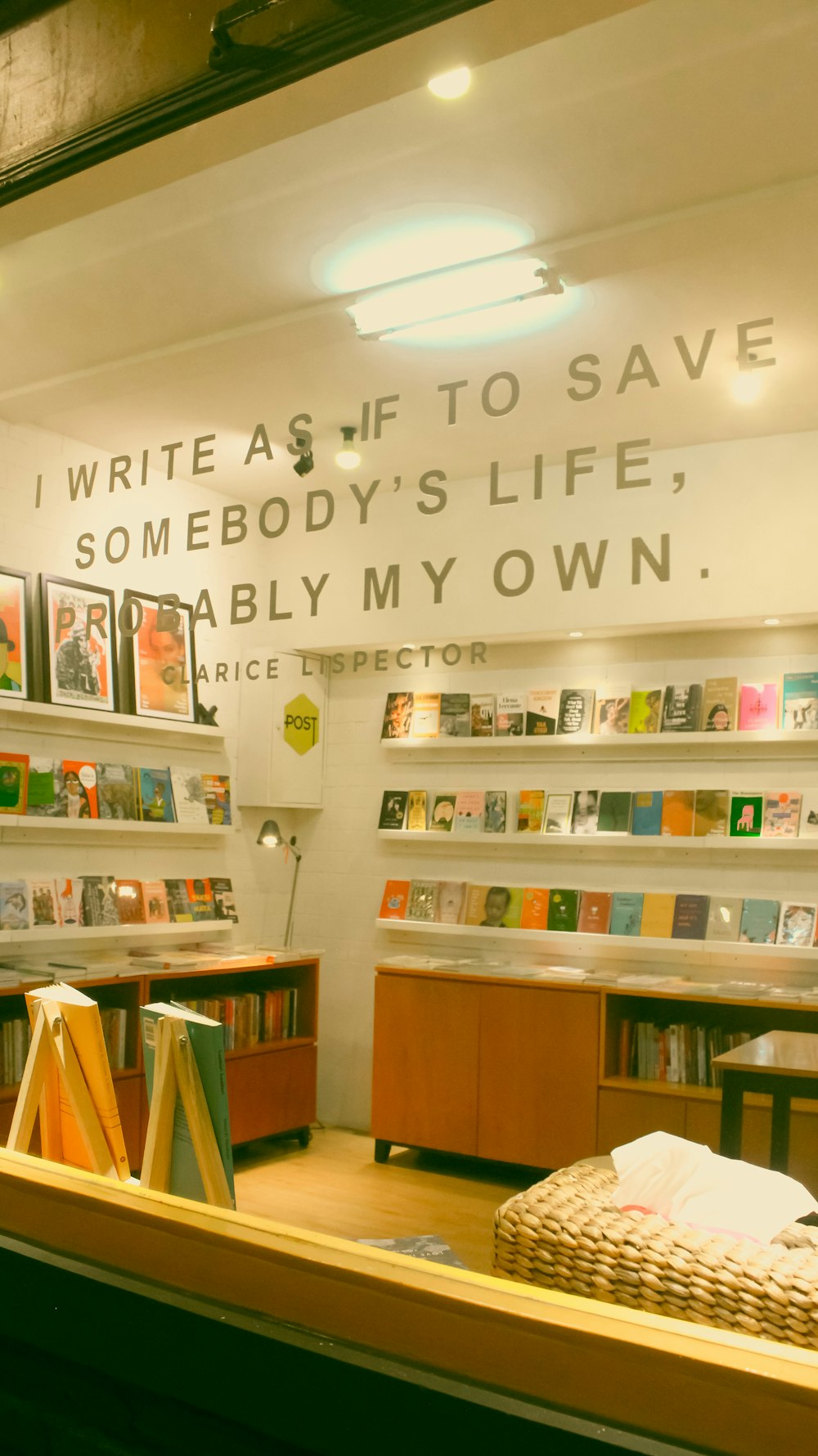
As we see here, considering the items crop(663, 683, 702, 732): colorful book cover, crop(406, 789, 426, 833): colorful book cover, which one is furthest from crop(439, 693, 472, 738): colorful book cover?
crop(663, 683, 702, 732): colorful book cover

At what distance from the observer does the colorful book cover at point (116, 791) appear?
15.3ft

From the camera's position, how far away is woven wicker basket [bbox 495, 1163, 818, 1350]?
1.33 meters

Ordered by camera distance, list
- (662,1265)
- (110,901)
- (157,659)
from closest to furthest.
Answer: (662,1265) → (157,659) → (110,901)

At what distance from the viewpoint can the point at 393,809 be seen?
5.75 metres

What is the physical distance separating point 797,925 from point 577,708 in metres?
1.35

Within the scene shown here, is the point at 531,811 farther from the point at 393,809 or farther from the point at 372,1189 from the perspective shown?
the point at 372,1189

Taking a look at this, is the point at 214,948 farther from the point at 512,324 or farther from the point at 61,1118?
the point at 512,324

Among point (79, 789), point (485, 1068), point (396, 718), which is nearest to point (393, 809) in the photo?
point (396, 718)

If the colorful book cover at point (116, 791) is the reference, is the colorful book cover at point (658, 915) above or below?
below

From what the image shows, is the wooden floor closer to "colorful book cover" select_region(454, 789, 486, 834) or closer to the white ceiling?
"colorful book cover" select_region(454, 789, 486, 834)

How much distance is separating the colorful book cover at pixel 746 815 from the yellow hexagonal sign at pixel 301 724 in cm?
190

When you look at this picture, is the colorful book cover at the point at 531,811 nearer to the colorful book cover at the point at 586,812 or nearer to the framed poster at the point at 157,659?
the colorful book cover at the point at 586,812

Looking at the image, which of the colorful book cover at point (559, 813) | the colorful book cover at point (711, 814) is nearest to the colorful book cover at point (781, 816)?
the colorful book cover at point (711, 814)

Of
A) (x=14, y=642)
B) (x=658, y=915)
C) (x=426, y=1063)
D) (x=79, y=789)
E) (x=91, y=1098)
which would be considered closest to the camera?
(x=91, y=1098)
